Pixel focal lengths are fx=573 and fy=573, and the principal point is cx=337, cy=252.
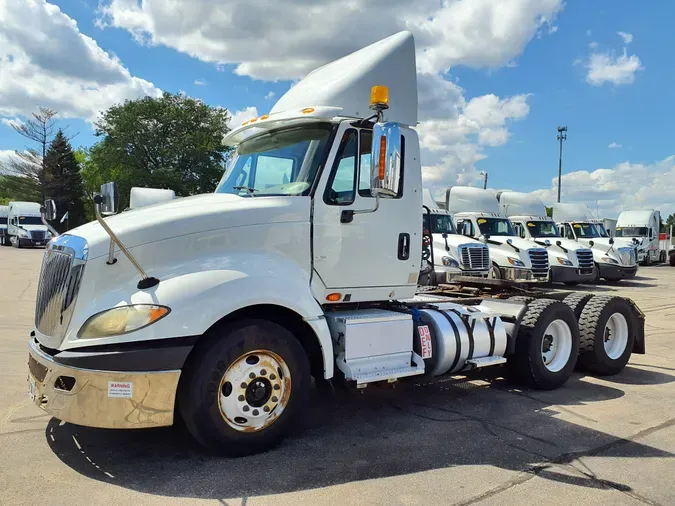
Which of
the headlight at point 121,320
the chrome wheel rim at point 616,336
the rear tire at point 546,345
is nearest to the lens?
the headlight at point 121,320

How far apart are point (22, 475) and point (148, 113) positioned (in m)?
55.4

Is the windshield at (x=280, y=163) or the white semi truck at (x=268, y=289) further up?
the windshield at (x=280, y=163)

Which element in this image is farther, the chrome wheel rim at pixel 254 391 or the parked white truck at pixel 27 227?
the parked white truck at pixel 27 227

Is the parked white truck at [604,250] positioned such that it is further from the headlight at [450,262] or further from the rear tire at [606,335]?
the rear tire at [606,335]

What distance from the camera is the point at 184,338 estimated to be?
13.3ft

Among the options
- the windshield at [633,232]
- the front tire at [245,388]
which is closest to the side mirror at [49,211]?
the front tire at [245,388]

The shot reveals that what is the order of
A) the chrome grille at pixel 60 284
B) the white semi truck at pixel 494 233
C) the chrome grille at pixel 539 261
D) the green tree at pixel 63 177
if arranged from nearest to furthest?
the chrome grille at pixel 60 284, the white semi truck at pixel 494 233, the chrome grille at pixel 539 261, the green tree at pixel 63 177

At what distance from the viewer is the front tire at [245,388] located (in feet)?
13.7

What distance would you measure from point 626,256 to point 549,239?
3391 millimetres

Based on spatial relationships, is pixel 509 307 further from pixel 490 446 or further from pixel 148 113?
pixel 148 113

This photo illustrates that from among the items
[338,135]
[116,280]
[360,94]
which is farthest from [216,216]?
[360,94]

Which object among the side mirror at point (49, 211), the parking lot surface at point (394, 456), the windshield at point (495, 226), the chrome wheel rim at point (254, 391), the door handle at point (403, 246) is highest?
the windshield at point (495, 226)

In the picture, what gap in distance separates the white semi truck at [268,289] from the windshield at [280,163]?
0.05ft

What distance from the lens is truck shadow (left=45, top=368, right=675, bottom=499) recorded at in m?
4.05
